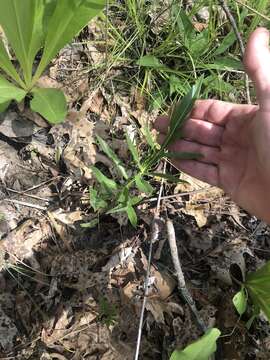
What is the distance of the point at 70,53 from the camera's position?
77.9 inches

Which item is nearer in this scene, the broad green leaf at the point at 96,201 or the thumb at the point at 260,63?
the thumb at the point at 260,63

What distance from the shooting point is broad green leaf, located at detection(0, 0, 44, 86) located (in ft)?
4.99

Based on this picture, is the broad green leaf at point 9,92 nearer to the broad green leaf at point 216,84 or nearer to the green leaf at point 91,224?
the green leaf at point 91,224

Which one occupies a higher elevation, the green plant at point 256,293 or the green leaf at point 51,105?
the green leaf at point 51,105

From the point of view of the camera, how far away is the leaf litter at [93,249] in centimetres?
163

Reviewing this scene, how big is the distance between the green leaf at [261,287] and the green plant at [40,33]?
839 millimetres

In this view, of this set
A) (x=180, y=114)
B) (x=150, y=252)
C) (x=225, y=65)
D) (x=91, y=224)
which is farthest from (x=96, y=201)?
(x=225, y=65)

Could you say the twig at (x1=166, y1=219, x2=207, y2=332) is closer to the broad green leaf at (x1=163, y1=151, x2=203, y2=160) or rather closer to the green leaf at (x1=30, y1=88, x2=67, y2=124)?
the broad green leaf at (x1=163, y1=151, x2=203, y2=160)

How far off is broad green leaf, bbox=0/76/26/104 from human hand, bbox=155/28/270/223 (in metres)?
0.48

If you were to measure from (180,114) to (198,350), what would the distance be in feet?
2.38

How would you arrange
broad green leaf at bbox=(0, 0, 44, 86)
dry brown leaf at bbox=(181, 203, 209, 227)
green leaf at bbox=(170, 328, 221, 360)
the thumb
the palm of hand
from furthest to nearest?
dry brown leaf at bbox=(181, 203, 209, 227) → the palm of hand → broad green leaf at bbox=(0, 0, 44, 86) → the thumb → green leaf at bbox=(170, 328, 221, 360)

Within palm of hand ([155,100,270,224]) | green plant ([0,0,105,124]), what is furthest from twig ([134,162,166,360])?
green plant ([0,0,105,124])

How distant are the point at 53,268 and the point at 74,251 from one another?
96 mm

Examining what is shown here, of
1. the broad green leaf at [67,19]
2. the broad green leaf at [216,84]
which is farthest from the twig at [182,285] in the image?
the broad green leaf at [67,19]
